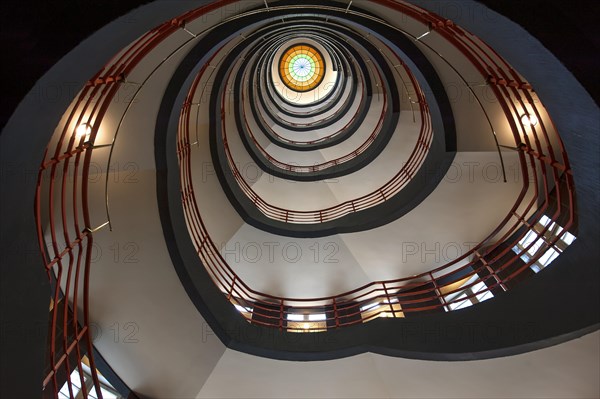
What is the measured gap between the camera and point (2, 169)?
7.59 feet

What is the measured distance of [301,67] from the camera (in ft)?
65.0

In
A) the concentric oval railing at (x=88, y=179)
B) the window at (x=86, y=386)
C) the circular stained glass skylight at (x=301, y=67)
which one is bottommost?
the window at (x=86, y=386)

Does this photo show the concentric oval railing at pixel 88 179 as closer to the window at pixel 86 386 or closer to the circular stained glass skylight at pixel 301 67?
the window at pixel 86 386

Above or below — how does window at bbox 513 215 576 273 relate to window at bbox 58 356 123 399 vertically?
above

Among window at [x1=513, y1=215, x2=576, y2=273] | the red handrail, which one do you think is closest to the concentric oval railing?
the red handrail

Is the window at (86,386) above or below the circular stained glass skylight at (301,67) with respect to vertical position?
below

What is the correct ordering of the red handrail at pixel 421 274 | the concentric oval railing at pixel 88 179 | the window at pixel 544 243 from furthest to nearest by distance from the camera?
1. the window at pixel 544 243
2. the red handrail at pixel 421 274
3. the concentric oval railing at pixel 88 179

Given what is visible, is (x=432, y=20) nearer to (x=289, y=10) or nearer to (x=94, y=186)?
(x=289, y=10)

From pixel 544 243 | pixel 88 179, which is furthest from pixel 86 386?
pixel 544 243

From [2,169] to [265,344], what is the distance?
4969 millimetres

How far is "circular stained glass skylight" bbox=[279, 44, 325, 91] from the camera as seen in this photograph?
19.3m

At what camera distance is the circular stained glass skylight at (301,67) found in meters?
19.3

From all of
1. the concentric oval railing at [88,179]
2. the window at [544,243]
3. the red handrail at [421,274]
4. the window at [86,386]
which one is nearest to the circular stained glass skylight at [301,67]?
the red handrail at [421,274]

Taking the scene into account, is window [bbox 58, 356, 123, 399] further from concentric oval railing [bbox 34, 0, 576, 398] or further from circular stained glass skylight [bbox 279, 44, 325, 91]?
circular stained glass skylight [bbox 279, 44, 325, 91]
